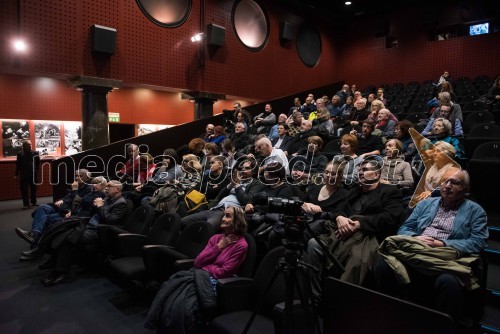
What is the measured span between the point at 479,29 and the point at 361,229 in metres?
10.9

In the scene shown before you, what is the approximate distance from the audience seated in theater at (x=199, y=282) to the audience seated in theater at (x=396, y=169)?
1.51m

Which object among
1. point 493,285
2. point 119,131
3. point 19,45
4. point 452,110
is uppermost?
point 19,45

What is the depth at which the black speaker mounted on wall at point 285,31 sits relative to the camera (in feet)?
35.3

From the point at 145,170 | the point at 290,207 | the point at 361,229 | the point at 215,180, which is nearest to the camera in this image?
the point at 290,207

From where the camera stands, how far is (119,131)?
32.6 feet

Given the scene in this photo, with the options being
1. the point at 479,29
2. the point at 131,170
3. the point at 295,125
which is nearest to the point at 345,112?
the point at 295,125

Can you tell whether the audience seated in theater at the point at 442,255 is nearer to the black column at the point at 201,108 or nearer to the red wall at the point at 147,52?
the red wall at the point at 147,52

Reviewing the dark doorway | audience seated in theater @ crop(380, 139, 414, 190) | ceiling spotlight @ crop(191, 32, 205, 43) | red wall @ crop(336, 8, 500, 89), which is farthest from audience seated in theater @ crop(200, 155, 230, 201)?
red wall @ crop(336, 8, 500, 89)

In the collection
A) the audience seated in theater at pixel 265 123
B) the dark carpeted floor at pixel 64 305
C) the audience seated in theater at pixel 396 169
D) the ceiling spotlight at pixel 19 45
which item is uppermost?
the ceiling spotlight at pixel 19 45

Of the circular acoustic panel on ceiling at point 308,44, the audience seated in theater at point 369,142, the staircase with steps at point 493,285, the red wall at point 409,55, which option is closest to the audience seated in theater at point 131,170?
the audience seated in theater at point 369,142

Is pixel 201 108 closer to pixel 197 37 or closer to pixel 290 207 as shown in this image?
pixel 197 37

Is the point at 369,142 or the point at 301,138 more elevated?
the point at 301,138

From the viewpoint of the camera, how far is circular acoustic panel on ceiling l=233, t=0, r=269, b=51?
9742 millimetres

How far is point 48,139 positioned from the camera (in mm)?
8438
